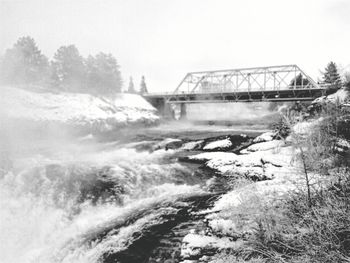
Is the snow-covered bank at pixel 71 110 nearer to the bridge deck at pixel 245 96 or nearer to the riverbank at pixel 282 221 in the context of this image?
the bridge deck at pixel 245 96

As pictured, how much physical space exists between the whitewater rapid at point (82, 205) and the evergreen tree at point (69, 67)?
37.1 m

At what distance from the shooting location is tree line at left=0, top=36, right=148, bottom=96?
142ft

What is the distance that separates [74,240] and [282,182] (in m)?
8.32

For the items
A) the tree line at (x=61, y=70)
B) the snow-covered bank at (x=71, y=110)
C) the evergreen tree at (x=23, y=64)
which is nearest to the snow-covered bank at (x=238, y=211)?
the snow-covered bank at (x=71, y=110)

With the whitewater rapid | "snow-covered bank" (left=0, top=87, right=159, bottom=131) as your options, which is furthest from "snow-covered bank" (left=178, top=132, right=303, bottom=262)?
"snow-covered bank" (left=0, top=87, right=159, bottom=131)

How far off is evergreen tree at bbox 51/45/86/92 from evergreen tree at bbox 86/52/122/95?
6.64 ft

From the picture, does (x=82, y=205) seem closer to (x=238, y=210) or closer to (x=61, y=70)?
(x=238, y=210)

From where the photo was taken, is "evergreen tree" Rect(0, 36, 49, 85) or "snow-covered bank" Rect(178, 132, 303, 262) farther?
"evergreen tree" Rect(0, 36, 49, 85)

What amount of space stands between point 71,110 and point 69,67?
18.9 metres

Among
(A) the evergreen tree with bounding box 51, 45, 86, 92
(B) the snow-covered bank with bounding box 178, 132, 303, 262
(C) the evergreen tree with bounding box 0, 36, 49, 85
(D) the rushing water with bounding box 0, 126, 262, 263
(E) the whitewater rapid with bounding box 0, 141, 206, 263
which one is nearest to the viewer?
(B) the snow-covered bank with bounding box 178, 132, 303, 262

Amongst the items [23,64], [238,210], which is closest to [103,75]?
[23,64]

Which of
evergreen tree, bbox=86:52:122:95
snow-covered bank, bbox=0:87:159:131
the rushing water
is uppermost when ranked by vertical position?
evergreen tree, bbox=86:52:122:95

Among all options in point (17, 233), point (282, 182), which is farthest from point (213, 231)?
point (17, 233)

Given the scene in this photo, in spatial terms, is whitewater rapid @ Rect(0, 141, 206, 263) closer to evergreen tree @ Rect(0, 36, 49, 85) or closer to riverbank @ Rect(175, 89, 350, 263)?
riverbank @ Rect(175, 89, 350, 263)
